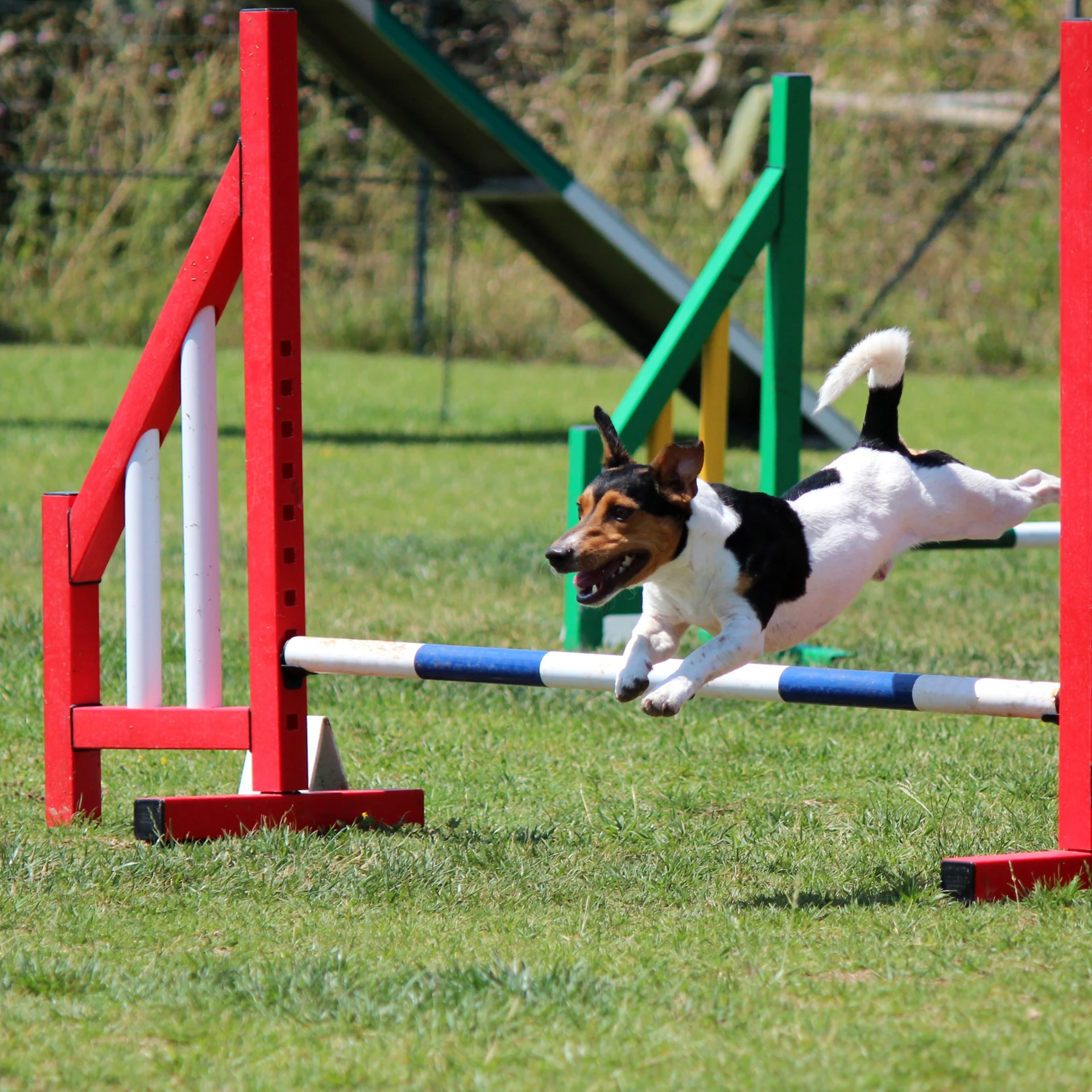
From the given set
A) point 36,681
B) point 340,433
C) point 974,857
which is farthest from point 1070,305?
point 340,433

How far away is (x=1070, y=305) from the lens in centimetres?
304

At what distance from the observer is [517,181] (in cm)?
962

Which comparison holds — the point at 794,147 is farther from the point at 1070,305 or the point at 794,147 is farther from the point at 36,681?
the point at 36,681

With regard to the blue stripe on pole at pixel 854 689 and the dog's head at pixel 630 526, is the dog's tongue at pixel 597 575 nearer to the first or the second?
the dog's head at pixel 630 526

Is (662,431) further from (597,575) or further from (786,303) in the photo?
(597,575)

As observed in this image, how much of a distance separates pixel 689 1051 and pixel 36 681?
3201 mm

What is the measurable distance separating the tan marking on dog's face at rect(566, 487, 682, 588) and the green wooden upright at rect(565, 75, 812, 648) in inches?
82.4

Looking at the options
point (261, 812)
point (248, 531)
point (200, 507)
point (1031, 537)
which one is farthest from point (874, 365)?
point (261, 812)

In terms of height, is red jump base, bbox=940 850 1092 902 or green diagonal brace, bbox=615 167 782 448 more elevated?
green diagonal brace, bbox=615 167 782 448

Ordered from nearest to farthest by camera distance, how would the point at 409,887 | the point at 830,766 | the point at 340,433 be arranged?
1. the point at 409,887
2. the point at 830,766
3. the point at 340,433

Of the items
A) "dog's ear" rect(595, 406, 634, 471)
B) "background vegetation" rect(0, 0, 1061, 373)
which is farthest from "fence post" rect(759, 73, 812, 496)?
"background vegetation" rect(0, 0, 1061, 373)

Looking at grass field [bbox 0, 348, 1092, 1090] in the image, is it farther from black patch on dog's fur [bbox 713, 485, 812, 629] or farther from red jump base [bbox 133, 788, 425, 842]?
black patch on dog's fur [bbox 713, 485, 812, 629]

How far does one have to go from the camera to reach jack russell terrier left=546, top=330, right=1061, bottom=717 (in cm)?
304

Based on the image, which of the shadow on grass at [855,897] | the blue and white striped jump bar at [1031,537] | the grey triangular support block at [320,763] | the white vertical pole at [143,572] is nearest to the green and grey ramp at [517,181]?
the blue and white striped jump bar at [1031,537]
